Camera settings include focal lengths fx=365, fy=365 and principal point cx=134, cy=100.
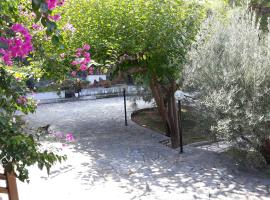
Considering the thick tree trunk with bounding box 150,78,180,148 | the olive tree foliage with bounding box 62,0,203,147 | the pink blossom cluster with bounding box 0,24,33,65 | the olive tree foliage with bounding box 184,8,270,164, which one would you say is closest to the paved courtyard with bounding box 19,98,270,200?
the thick tree trunk with bounding box 150,78,180,148

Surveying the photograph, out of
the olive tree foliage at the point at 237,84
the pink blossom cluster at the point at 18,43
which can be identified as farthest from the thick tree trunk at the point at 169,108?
the pink blossom cluster at the point at 18,43

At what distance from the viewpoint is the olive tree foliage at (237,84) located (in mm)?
6297

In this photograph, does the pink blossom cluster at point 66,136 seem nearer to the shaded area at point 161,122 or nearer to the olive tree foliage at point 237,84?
the olive tree foliage at point 237,84

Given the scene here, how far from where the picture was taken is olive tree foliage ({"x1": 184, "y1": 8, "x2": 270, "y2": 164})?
6297mm

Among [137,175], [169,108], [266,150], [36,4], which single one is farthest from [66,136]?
[169,108]

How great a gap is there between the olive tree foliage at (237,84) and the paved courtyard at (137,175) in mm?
822

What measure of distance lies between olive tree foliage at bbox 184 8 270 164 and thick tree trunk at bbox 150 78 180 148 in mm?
2304

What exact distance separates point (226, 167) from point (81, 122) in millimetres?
6380

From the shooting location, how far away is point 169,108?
399 inches

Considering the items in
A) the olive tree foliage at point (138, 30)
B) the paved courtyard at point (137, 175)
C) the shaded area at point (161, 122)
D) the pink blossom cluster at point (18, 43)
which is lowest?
the paved courtyard at point (137, 175)

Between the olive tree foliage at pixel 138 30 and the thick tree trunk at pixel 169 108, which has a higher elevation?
the olive tree foliage at pixel 138 30

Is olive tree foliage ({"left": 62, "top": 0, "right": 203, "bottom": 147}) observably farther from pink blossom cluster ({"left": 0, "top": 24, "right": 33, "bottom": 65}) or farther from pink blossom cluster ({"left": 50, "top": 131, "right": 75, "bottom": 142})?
pink blossom cluster ({"left": 0, "top": 24, "right": 33, "bottom": 65})

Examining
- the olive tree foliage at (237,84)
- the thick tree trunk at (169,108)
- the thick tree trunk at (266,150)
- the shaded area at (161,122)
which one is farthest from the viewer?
the shaded area at (161,122)

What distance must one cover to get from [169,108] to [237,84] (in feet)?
12.4
